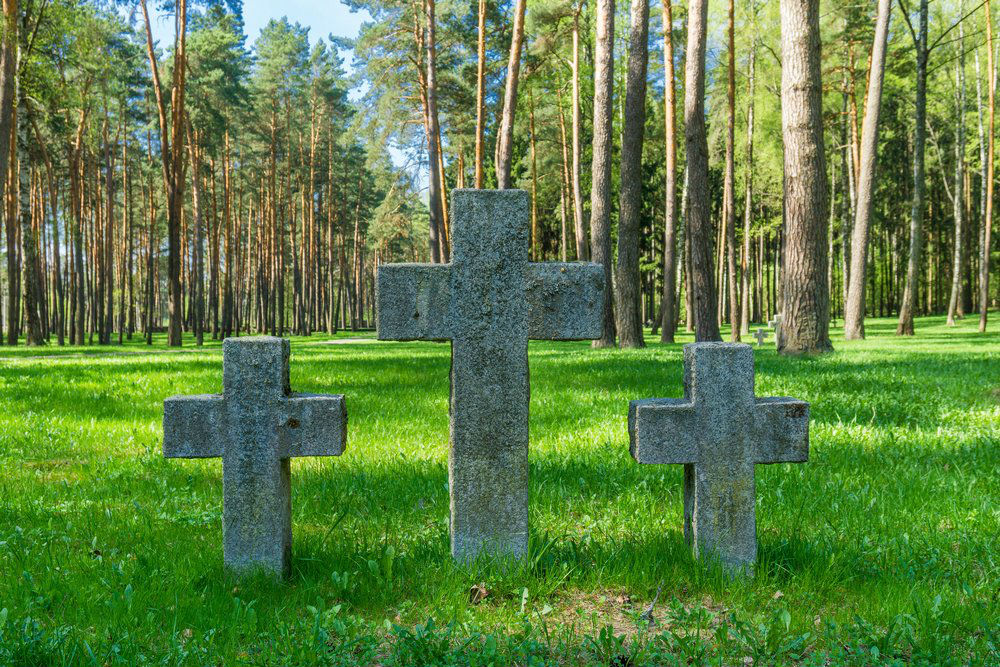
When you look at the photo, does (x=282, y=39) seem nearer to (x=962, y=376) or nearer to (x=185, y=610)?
(x=962, y=376)

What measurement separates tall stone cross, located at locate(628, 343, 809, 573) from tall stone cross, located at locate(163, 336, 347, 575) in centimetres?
133

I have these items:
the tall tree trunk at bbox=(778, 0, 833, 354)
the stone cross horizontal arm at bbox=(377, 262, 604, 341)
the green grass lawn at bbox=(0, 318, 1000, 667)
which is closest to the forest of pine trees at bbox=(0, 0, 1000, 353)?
the tall tree trunk at bbox=(778, 0, 833, 354)

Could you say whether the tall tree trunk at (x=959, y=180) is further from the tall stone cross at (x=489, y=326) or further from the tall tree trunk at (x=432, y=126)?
the tall stone cross at (x=489, y=326)

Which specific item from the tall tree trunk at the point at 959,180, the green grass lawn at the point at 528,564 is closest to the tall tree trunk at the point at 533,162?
the tall tree trunk at the point at 959,180

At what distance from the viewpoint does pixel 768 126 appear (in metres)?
29.6

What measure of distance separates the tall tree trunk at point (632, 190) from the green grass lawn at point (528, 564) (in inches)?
424

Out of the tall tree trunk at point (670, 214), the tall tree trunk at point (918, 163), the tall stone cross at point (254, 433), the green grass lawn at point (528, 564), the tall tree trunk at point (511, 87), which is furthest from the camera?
the tall tree trunk at point (670, 214)

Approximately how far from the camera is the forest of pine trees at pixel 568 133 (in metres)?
15.8

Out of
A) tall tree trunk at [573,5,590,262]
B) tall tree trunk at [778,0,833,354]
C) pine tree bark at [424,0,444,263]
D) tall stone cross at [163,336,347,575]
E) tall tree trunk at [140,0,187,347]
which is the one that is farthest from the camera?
tall tree trunk at [573,5,590,262]

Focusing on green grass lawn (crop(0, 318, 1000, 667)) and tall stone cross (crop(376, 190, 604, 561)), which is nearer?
green grass lawn (crop(0, 318, 1000, 667))

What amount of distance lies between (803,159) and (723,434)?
9382 mm

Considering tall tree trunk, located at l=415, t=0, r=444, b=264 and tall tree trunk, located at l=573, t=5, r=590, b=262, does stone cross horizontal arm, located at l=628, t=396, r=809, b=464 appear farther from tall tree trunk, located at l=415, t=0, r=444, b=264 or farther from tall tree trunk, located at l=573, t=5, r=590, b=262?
tall tree trunk, located at l=415, t=0, r=444, b=264

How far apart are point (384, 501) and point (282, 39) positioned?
43888 millimetres

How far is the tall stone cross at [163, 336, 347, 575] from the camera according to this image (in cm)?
279
